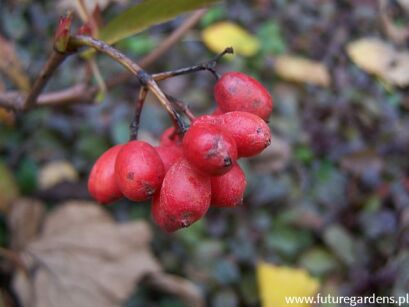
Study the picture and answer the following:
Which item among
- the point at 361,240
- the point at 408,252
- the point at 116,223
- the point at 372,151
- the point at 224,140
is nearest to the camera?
the point at 224,140

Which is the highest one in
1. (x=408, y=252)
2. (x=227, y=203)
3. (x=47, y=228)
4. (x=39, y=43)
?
(x=227, y=203)

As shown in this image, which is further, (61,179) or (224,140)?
(61,179)

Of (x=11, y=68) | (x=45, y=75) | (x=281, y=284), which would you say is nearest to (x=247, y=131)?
(x=45, y=75)

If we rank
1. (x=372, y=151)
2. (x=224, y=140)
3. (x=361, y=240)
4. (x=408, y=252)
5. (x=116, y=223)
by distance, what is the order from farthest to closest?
1. (x=372, y=151)
2. (x=361, y=240)
3. (x=116, y=223)
4. (x=408, y=252)
5. (x=224, y=140)

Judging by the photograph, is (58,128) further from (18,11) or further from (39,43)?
(18,11)

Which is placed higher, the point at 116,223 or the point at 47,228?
the point at 47,228

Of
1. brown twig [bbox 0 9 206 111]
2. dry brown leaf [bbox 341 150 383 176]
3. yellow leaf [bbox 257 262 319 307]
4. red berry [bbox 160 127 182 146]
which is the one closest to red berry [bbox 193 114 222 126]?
red berry [bbox 160 127 182 146]

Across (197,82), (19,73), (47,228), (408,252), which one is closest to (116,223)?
(47,228)
